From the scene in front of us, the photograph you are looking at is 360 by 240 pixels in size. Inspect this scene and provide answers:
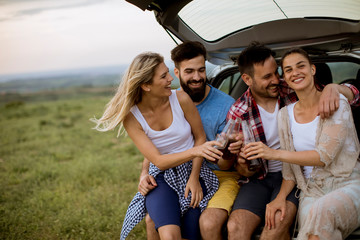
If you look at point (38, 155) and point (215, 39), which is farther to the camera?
point (38, 155)

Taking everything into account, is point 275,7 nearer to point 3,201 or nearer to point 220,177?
point 220,177

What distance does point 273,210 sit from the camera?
7.22 feet

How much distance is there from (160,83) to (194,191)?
0.85 m

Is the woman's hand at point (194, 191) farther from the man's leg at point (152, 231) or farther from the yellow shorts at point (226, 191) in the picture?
the man's leg at point (152, 231)

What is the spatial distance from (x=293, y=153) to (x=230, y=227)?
64 centimetres

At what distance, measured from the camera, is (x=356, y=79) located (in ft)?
9.34

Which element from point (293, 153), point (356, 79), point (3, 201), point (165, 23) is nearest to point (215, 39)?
point (165, 23)

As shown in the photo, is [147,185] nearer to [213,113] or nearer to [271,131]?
[213,113]

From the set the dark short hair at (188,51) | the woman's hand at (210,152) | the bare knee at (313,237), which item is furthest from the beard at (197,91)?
the bare knee at (313,237)

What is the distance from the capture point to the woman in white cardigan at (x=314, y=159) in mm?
1982

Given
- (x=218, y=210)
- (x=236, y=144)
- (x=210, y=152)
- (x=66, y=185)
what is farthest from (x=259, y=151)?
(x=66, y=185)

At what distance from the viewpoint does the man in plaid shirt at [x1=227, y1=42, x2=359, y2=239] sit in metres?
2.26

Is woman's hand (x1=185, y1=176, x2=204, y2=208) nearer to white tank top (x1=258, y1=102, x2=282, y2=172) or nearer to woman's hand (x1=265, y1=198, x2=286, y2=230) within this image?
woman's hand (x1=265, y1=198, x2=286, y2=230)

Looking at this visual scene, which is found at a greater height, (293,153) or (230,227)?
(293,153)
